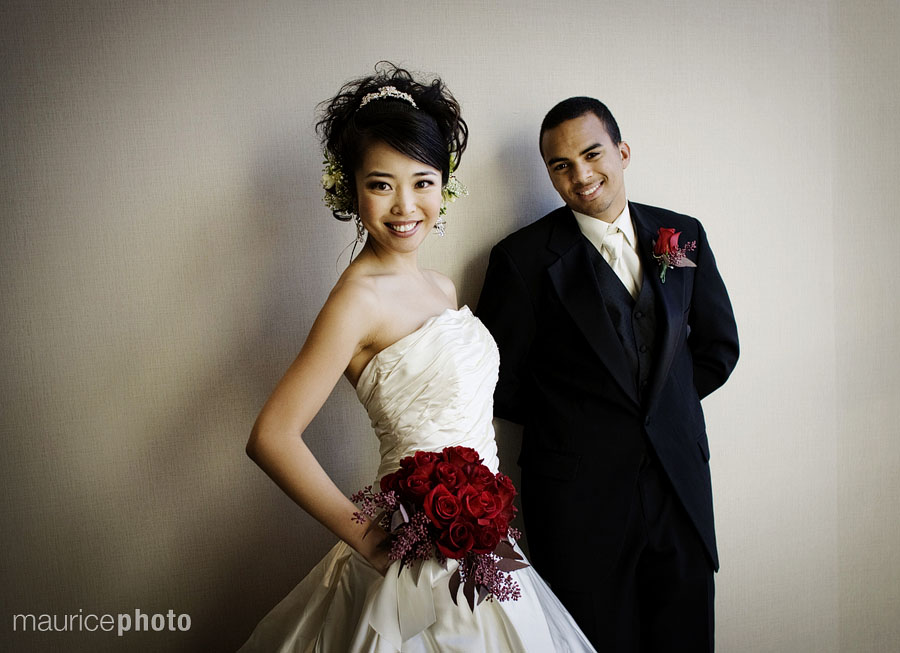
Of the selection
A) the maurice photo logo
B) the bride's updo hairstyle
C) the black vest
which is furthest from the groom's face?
the maurice photo logo

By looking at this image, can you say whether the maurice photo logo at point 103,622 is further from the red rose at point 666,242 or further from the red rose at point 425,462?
the red rose at point 666,242

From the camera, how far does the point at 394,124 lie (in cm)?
173

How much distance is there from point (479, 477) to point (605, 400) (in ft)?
2.57

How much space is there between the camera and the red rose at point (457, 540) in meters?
1.38

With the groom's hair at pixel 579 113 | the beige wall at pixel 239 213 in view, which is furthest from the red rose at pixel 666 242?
the beige wall at pixel 239 213

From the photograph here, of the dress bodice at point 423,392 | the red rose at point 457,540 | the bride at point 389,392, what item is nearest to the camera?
the red rose at point 457,540

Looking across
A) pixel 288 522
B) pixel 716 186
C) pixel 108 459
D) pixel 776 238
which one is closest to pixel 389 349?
pixel 288 522

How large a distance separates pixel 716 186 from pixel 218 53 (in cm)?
195

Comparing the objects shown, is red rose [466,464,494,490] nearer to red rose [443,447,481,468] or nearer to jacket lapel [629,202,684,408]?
red rose [443,447,481,468]

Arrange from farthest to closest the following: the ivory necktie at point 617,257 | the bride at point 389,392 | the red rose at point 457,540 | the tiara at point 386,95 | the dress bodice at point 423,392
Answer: the ivory necktie at point 617,257
the tiara at point 386,95
the dress bodice at point 423,392
the bride at point 389,392
the red rose at point 457,540

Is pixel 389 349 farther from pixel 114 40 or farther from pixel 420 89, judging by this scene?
pixel 114 40

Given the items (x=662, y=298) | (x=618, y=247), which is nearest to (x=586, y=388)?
(x=662, y=298)

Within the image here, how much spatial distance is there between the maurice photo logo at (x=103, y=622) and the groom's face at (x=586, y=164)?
1.97 meters

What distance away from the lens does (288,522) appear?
90.5 inches
